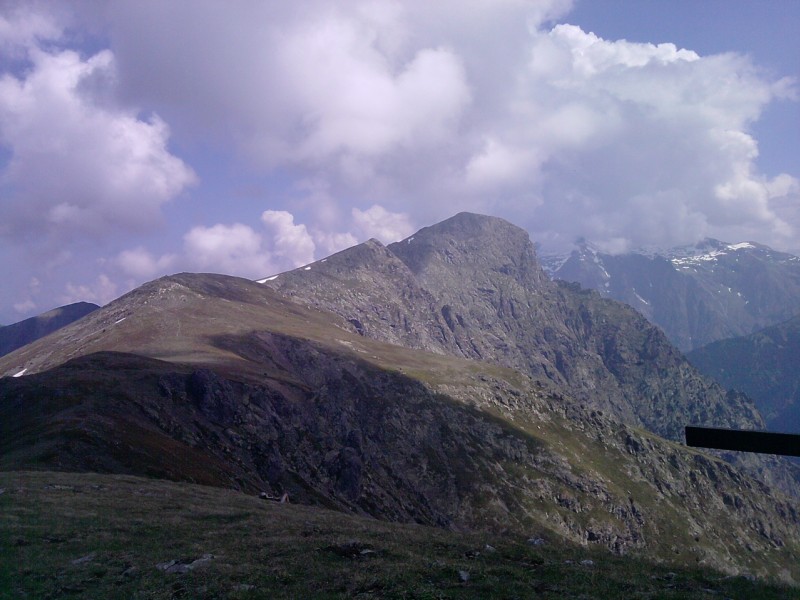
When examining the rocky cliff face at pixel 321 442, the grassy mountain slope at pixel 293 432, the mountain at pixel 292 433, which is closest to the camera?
the rocky cliff face at pixel 321 442

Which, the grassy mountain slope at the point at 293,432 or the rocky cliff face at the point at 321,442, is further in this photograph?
→ the grassy mountain slope at the point at 293,432

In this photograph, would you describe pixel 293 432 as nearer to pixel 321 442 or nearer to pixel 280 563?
pixel 321 442

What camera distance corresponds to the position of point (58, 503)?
1062 inches

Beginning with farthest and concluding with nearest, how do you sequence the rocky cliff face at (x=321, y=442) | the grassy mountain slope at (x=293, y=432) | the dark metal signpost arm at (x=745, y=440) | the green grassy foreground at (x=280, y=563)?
the grassy mountain slope at (x=293, y=432) < the rocky cliff face at (x=321, y=442) < the green grassy foreground at (x=280, y=563) < the dark metal signpost arm at (x=745, y=440)

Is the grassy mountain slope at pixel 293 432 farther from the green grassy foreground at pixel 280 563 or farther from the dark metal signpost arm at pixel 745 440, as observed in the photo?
the dark metal signpost arm at pixel 745 440

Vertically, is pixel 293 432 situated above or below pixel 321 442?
above

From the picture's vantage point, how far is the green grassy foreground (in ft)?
50.5

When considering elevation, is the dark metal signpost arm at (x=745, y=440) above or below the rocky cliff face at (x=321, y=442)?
above

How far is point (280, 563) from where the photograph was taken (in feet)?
59.5

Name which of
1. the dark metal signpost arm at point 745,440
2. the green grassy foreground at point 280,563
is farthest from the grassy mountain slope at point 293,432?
the dark metal signpost arm at point 745,440

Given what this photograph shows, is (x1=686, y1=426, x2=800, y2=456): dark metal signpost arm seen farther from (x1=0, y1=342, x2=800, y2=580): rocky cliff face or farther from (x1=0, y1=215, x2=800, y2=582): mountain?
(x1=0, y1=342, x2=800, y2=580): rocky cliff face

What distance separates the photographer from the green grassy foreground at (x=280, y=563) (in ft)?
50.5

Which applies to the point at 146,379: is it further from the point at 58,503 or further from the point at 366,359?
the point at 366,359

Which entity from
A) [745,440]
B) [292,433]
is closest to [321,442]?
[292,433]
